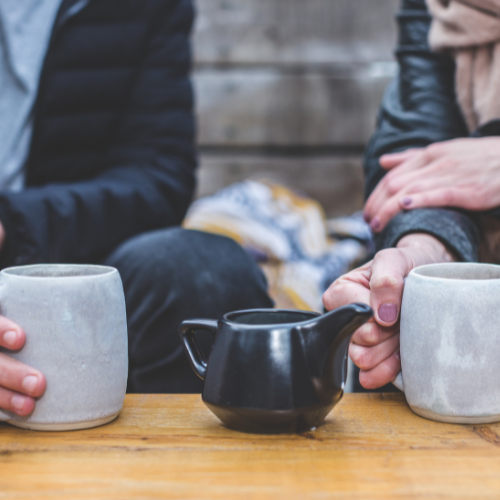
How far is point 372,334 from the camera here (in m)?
0.53

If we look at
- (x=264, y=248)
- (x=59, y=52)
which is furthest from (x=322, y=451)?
(x=264, y=248)

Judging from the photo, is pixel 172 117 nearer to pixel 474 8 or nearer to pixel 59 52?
pixel 59 52

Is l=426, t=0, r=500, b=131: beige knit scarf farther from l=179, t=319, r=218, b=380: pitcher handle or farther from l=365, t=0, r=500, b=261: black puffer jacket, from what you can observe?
l=179, t=319, r=218, b=380: pitcher handle

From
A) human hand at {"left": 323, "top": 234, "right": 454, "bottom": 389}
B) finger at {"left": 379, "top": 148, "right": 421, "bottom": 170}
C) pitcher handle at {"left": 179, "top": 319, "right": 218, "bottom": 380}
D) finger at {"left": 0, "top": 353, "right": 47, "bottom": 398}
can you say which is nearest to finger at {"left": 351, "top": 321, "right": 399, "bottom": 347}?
human hand at {"left": 323, "top": 234, "right": 454, "bottom": 389}

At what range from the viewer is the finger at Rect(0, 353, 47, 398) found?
0.44 metres

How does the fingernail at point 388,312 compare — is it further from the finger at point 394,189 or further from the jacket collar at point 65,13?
the jacket collar at point 65,13

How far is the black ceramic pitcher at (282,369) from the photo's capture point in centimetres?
42

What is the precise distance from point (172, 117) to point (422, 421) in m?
0.84

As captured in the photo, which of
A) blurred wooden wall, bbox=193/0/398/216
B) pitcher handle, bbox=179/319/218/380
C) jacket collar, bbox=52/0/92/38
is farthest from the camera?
blurred wooden wall, bbox=193/0/398/216

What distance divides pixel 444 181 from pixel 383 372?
339mm

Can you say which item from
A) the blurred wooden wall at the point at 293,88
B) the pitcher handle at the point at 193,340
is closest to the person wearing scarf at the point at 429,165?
the pitcher handle at the point at 193,340

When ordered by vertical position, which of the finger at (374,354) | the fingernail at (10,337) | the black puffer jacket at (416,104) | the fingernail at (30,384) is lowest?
the finger at (374,354)

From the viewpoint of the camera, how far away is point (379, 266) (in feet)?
1.75

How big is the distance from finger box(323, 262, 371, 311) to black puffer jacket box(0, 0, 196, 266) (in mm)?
520
